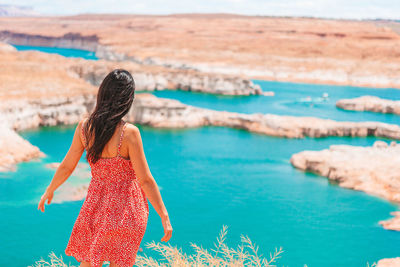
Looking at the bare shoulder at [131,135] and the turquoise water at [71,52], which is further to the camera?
the turquoise water at [71,52]

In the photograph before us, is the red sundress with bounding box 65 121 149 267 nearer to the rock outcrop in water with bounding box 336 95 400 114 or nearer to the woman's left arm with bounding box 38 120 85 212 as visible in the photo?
the woman's left arm with bounding box 38 120 85 212

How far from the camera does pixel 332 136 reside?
120ft

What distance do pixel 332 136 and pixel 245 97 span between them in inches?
746

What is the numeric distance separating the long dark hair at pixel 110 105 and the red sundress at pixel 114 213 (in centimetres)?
23

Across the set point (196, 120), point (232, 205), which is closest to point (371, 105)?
point (196, 120)

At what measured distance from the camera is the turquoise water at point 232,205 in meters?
16.3

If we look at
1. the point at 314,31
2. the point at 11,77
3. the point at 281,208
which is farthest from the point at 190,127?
the point at 314,31

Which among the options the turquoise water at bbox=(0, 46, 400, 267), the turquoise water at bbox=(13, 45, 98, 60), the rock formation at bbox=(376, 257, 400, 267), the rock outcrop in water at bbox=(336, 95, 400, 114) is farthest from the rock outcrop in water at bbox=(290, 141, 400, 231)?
the turquoise water at bbox=(13, 45, 98, 60)

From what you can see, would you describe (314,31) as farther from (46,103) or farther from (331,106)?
(46,103)

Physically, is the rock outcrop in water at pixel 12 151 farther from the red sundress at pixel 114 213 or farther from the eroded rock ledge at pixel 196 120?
the red sundress at pixel 114 213

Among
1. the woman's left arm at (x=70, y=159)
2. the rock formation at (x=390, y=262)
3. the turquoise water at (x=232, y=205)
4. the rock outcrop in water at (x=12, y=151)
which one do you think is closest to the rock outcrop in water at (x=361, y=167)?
the turquoise water at (x=232, y=205)

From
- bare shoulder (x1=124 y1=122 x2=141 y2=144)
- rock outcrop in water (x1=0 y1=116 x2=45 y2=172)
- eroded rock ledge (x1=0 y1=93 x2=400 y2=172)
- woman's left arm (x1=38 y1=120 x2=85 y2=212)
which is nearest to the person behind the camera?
bare shoulder (x1=124 y1=122 x2=141 y2=144)

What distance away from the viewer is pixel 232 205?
20781 millimetres

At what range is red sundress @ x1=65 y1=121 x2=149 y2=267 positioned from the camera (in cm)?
378
